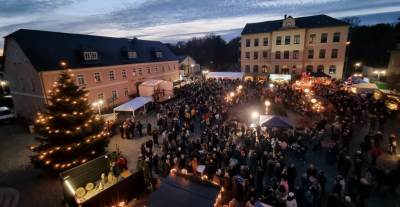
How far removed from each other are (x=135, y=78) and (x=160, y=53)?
795cm

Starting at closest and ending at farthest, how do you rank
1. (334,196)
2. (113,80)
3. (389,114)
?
(334,196) < (389,114) < (113,80)

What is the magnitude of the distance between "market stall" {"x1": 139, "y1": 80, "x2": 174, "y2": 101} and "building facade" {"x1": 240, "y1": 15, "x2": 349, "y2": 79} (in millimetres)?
18935

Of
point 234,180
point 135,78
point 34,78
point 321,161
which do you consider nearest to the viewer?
point 234,180

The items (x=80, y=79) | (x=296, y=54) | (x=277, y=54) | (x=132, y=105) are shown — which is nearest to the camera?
(x=132, y=105)

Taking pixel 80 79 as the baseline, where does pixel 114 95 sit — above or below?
below

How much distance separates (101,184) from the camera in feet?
31.7

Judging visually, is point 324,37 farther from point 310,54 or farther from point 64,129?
point 64,129

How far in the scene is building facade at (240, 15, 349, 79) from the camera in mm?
30609

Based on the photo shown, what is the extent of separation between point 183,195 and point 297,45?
3382cm

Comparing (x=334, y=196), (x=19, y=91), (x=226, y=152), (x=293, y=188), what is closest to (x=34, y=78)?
(x=19, y=91)

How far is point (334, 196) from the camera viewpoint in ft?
23.0

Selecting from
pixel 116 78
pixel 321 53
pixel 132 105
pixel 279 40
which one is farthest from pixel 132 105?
pixel 321 53

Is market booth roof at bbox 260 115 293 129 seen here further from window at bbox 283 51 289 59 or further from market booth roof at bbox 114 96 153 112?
window at bbox 283 51 289 59

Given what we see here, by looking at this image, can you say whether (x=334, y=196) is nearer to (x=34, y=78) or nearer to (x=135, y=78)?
(x=34, y=78)
